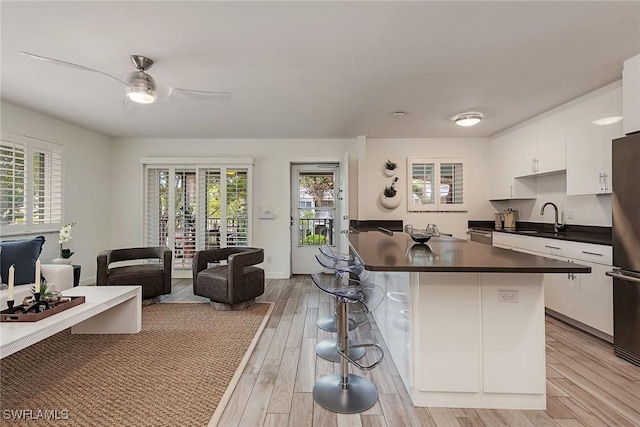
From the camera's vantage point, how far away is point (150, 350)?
2469mm

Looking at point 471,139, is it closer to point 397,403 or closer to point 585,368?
point 585,368

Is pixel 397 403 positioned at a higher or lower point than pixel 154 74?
lower

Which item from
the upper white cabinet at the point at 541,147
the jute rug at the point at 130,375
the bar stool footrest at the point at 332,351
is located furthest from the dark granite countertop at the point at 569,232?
the jute rug at the point at 130,375

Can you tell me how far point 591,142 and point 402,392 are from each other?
311 cm

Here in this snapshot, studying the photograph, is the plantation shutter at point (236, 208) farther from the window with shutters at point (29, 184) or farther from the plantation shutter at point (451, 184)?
the plantation shutter at point (451, 184)

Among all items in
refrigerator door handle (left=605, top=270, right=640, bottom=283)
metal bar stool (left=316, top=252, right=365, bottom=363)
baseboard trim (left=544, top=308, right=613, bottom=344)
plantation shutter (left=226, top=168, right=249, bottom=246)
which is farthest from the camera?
plantation shutter (left=226, top=168, right=249, bottom=246)

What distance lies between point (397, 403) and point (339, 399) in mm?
353

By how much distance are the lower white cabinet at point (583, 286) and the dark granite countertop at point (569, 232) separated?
0.06m

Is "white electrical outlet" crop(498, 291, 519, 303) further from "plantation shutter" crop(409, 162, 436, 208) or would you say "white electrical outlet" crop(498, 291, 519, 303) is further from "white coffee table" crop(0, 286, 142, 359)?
"plantation shutter" crop(409, 162, 436, 208)

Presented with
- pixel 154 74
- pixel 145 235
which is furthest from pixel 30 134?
pixel 154 74

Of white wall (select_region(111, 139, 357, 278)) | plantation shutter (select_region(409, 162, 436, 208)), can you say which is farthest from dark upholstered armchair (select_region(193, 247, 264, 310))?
plantation shutter (select_region(409, 162, 436, 208))

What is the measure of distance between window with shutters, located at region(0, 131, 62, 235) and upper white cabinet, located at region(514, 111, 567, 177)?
6403 millimetres

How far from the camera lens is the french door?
507 cm

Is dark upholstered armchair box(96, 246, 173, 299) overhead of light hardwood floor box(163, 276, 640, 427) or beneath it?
overhead
